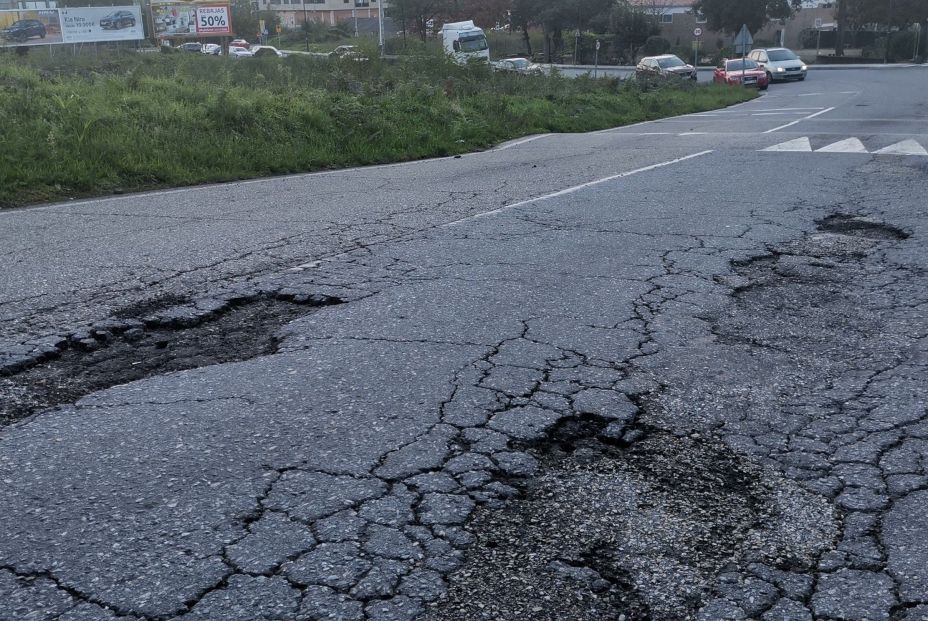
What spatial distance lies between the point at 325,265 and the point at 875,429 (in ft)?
13.5

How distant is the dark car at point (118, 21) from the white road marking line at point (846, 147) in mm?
46595

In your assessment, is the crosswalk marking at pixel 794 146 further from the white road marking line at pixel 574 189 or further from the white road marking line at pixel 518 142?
the white road marking line at pixel 518 142

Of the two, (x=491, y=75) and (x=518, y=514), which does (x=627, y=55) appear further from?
(x=518, y=514)

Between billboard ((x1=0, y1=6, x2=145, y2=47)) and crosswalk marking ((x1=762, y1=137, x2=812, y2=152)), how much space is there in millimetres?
40675

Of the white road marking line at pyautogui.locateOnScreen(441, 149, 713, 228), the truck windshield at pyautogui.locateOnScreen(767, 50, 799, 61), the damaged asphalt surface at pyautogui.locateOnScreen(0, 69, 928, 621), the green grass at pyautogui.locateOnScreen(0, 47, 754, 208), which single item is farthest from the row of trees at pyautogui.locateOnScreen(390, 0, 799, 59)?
the damaged asphalt surface at pyautogui.locateOnScreen(0, 69, 928, 621)

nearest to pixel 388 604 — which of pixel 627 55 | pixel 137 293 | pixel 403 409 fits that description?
pixel 403 409

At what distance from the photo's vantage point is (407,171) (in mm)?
12617

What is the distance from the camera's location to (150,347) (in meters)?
5.10

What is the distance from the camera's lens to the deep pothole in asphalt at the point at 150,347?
4.44m

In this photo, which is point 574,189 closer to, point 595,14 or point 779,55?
point 779,55

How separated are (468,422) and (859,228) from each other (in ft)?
18.2

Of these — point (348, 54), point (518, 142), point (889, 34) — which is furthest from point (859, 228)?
point (889, 34)

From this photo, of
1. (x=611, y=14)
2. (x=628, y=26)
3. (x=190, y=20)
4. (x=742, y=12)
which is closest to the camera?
(x=190, y=20)

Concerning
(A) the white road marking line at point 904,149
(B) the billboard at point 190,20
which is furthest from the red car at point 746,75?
(B) the billboard at point 190,20
